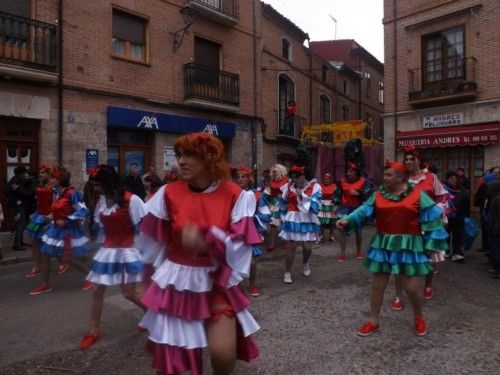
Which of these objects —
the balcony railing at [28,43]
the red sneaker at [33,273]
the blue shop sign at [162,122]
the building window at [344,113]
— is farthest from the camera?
the building window at [344,113]

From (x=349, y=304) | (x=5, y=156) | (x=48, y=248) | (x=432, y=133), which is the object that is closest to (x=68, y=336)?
(x=48, y=248)

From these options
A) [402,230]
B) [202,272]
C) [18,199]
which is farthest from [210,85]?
[202,272]

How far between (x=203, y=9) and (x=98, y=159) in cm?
643

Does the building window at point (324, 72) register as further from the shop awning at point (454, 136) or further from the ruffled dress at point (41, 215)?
the ruffled dress at point (41, 215)

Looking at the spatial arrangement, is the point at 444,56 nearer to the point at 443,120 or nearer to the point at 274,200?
the point at 443,120

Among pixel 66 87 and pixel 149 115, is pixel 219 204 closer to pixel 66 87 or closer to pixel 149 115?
pixel 66 87

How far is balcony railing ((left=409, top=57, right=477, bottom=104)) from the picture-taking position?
1488cm

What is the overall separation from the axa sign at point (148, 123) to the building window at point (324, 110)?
13.7 meters

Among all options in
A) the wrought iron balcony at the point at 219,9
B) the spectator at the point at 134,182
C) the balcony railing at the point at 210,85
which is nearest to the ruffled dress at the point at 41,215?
the spectator at the point at 134,182

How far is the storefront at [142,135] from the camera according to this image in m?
13.0

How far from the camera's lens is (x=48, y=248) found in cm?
587

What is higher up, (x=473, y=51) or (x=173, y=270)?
(x=473, y=51)

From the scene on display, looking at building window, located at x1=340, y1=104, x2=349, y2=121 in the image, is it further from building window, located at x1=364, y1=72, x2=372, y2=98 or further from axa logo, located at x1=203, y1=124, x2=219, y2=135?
axa logo, located at x1=203, y1=124, x2=219, y2=135

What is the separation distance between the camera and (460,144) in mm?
14828
